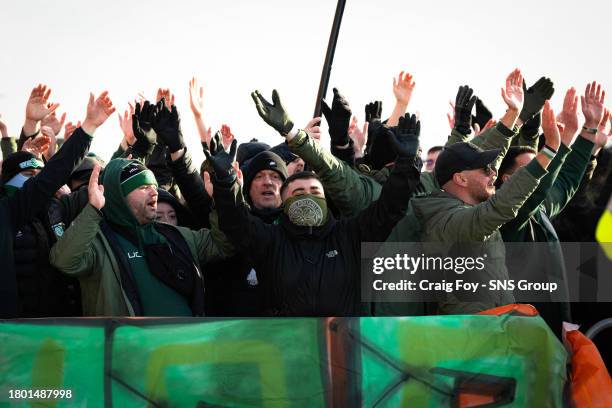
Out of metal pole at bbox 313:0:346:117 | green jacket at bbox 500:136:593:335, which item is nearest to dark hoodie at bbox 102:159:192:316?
green jacket at bbox 500:136:593:335

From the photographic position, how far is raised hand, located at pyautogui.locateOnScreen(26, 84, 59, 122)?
765cm

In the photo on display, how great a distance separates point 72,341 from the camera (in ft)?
15.0

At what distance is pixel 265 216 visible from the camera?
6.39m

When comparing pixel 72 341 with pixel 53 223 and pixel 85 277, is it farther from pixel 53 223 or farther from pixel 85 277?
pixel 53 223

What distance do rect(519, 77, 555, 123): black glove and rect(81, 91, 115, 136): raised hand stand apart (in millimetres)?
3385

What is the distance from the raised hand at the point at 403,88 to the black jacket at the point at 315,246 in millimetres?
2492

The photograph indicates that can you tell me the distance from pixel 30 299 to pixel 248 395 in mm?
1805

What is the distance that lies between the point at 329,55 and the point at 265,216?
11.5 feet

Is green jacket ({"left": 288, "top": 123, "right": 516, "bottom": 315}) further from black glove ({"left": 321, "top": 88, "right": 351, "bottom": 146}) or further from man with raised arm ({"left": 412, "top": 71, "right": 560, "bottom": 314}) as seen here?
black glove ({"left": 321, "top": 88, "right": 351, "bottom": 146})

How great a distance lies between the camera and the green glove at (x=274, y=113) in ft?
19.5

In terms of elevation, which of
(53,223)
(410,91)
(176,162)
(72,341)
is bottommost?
(72,341)

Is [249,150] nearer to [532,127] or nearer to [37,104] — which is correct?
[37,104]

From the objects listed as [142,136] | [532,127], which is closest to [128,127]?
[142,136]

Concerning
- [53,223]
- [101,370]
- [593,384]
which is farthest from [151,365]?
[593,384]
